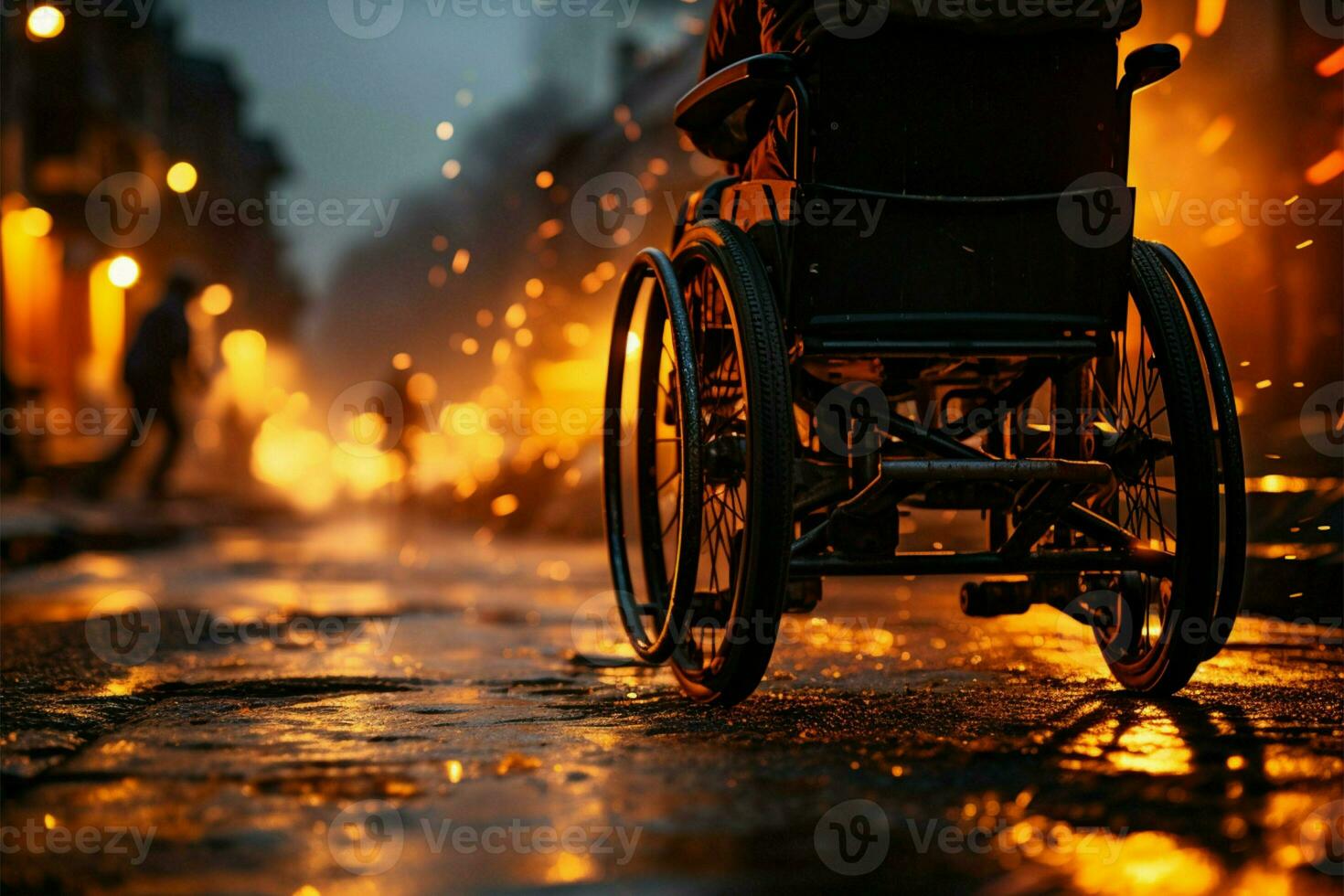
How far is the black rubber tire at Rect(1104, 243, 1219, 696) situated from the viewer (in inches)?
129

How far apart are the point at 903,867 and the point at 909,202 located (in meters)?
1.92

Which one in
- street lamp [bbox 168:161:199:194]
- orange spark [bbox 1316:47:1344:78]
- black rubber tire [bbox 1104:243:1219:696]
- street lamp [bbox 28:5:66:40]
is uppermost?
street lamp [bbox 168:161:199:194]

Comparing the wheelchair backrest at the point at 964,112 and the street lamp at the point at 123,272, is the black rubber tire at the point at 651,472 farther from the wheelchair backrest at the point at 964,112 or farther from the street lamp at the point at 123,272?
the street lamp at the point at 123,272

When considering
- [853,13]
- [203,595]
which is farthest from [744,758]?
[203,595]

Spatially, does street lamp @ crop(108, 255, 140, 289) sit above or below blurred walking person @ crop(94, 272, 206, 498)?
above

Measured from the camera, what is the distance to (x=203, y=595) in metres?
7.58

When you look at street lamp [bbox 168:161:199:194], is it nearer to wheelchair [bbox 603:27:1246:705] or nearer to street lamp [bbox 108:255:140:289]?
street lamp [bbox 108:255:140:289]

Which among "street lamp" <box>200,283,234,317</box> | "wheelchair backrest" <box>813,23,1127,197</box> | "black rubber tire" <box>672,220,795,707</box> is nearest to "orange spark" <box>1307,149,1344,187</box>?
"wheelchair backrest" <box>813,23,1127,197</box>

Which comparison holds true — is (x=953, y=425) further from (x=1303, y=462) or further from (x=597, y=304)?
(x=597, y=304)

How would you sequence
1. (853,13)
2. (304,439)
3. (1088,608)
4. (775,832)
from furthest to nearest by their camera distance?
1. (304,439)
2. (1088,608)
3. (853,13)
4. (775,832)

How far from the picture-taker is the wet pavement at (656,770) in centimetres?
199

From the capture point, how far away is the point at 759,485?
9.99ft

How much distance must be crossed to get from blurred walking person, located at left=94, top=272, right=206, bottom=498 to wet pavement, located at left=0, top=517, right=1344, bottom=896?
31.7 ft

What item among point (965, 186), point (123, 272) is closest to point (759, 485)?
point (965, 186)
